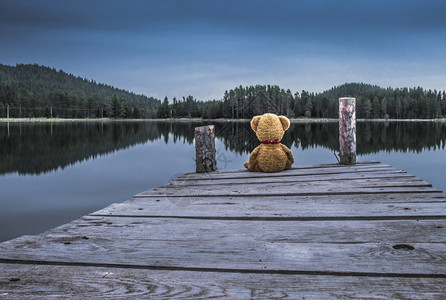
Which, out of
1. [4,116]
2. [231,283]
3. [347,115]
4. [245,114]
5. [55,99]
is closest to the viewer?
[231,283]

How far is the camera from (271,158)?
19.3 ft

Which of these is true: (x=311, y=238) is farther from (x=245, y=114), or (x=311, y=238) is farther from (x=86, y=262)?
(x=245, y=114)

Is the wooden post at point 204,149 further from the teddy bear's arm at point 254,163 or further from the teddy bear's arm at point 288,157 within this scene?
the teddy bear's arm at point 288,157

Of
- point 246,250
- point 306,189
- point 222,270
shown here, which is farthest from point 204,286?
point 306,189

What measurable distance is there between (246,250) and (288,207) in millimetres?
1279

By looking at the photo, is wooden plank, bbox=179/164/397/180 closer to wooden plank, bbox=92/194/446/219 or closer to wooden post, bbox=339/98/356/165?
wooden post, bbox=339/98/356/165

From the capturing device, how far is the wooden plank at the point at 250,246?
1896 mm

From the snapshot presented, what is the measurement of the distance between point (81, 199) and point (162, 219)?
7493mm

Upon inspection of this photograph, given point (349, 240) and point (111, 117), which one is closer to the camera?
point (349, 240)

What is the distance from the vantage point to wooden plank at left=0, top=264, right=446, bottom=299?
5.14 feet

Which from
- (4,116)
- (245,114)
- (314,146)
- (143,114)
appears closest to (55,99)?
(4,116)

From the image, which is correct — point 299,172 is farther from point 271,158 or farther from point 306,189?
point 306,189

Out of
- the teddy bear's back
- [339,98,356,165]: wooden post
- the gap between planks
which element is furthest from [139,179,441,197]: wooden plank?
the gap between planks

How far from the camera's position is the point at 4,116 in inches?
3797
